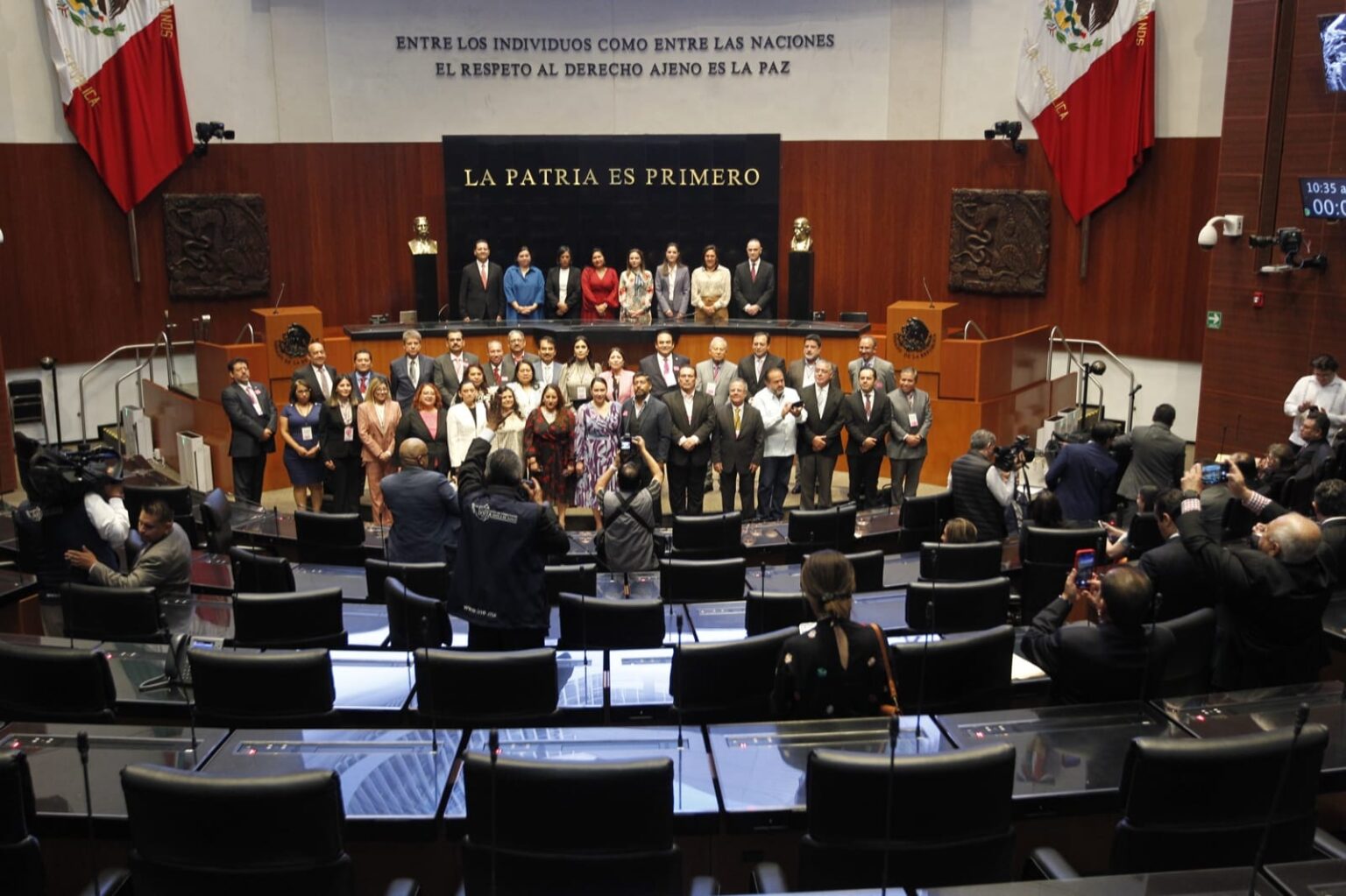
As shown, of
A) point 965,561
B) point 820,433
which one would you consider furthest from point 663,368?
point 965,561

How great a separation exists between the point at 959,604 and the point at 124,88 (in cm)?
1242

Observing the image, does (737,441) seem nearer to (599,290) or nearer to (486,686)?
(599,290)

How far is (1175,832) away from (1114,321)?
12442 mm

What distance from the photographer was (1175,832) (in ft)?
11.8

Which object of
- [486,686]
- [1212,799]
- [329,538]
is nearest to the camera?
[1212,799]

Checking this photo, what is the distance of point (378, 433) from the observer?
35.2ft

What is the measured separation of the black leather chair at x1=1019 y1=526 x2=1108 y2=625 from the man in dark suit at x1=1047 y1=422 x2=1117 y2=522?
156 centimetres

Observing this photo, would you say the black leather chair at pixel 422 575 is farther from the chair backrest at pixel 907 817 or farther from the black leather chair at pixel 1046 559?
the chair backrest at pixel 907 817

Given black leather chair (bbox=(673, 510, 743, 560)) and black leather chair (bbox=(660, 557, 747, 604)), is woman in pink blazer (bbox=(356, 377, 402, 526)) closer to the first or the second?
black leather chair (bbox=(673, 510, 743, 560))

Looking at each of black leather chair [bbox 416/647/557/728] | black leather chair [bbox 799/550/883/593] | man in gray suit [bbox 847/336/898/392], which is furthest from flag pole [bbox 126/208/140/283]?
black leather chair [bbox 416/647/557/728]

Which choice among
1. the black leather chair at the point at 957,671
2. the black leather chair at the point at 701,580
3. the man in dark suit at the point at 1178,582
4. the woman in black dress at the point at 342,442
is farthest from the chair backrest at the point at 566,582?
the woman in black dress at the point at 342,442

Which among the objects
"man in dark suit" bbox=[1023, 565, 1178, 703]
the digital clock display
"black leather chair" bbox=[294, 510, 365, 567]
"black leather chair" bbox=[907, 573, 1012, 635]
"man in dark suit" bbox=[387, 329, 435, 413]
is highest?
the digital clock display

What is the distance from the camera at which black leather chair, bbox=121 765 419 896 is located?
325cm

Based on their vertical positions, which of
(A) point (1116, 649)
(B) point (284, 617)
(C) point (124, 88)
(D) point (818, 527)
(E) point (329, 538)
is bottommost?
(E) point (329, 538)
